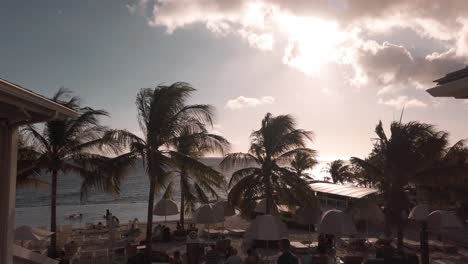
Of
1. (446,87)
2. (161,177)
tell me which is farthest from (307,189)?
(446,87)

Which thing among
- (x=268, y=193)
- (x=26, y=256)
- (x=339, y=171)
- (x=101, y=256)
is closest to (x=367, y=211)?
(x=268, y=193)

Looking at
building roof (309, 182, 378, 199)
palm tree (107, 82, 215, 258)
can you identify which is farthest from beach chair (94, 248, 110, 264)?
building roof (309, 182, 378, 199)

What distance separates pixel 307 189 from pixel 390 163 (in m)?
3.45

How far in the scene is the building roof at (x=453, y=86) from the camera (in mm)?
3947

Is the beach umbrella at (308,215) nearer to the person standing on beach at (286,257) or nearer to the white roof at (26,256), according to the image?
the person standing on beach at (286,257)

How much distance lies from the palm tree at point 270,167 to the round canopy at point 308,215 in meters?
0.32

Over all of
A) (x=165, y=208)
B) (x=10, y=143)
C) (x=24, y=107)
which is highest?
(x=24, y=107)

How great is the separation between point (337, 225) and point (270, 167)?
15.8 ft

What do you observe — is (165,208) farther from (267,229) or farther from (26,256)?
(26,256)

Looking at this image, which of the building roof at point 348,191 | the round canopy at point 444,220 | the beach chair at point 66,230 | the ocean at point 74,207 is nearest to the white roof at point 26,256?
the round canopy at point 444,220

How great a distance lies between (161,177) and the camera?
15039 millimetres

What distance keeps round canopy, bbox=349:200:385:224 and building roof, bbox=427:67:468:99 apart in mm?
11827

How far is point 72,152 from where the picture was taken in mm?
16016

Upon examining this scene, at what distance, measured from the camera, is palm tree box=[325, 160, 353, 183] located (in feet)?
164
